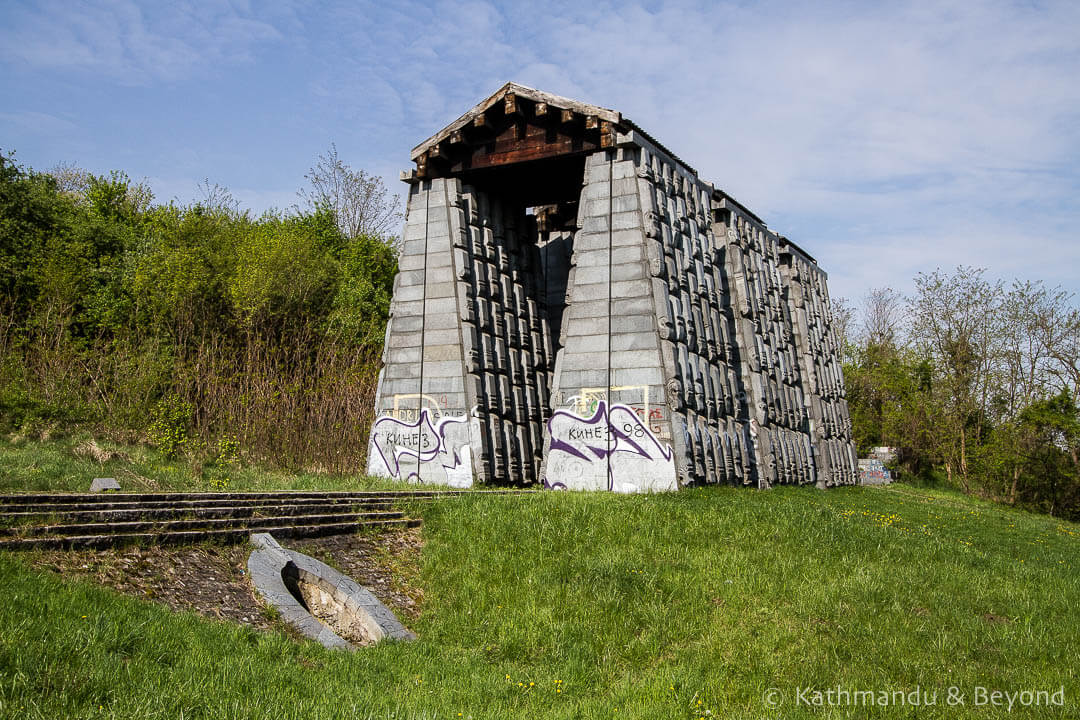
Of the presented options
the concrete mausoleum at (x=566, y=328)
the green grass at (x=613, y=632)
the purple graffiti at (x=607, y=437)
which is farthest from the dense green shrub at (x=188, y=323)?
the green grass at (x=613, y=632)

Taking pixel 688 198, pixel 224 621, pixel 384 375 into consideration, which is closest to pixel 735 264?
pixel 688 198

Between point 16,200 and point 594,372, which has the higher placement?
point 16,200

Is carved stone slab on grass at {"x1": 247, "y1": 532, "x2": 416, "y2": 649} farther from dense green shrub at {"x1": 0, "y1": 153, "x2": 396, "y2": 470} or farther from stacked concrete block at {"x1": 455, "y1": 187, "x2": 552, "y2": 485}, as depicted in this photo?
dense green shrub at {"x1": 0, "y1": 153, "x2": 396, "y2": 470}

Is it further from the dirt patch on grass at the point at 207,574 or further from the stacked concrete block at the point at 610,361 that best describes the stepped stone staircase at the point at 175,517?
the stacked concrete block at the point at 610,361

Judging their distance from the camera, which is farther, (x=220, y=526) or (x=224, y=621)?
(x=220, y=526)

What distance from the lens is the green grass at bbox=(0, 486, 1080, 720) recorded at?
238 inches

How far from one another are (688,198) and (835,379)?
53.6 ft

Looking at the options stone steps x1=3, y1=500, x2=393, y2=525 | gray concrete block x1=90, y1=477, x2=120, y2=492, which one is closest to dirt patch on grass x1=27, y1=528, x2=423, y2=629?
stone steps x1=3, y1=500, x2=393, y2=525

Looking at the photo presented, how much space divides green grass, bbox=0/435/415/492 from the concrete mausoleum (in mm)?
2776

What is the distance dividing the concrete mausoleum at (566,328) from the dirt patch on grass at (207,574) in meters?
8.34

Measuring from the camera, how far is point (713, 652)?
29.1ft

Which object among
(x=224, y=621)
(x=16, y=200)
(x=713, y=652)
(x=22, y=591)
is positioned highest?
(x=16, y=200)

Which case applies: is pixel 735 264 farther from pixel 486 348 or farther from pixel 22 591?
pixel 22 591

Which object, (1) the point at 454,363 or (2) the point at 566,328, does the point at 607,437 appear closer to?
(2) the point at 566,328
